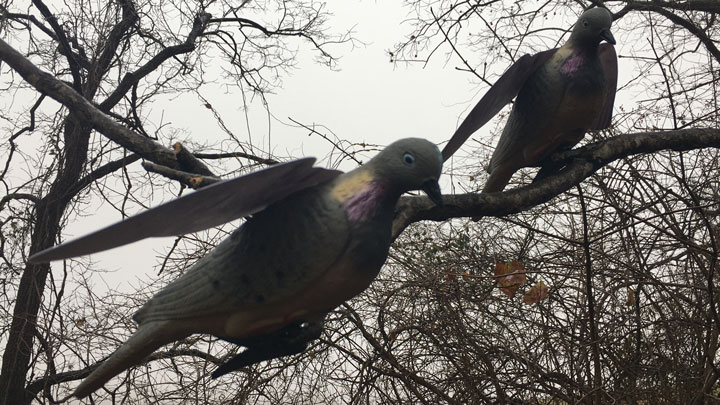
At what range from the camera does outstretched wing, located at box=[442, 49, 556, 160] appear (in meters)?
1.14

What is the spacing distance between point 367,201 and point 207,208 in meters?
0.20

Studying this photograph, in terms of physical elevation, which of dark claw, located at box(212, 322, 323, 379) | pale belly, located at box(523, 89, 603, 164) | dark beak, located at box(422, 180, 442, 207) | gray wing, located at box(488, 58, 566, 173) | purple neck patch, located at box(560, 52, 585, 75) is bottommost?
dark claw, located at box(212, 322, 323, 379)

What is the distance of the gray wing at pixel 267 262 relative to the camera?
0.76m

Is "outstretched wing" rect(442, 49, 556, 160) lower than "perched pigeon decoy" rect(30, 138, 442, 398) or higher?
higher

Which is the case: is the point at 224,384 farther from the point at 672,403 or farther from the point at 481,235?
the point at 672,403

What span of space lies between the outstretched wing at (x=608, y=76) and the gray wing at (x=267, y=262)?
910 millimetres

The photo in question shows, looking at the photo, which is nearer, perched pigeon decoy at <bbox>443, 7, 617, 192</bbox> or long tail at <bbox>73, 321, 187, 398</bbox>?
long tail at <bbox>73, 321, 187, 398</bbox>

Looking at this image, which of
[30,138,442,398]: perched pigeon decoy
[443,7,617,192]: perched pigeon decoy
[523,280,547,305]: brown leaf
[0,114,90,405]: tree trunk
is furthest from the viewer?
→ [0,114,90,405]: tree trunk

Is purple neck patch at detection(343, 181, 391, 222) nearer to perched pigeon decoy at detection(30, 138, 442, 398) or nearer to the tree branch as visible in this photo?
perched pigeon decoy at detection(30, 138, 442, 398)

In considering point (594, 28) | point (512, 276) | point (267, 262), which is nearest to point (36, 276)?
point (512, 276)

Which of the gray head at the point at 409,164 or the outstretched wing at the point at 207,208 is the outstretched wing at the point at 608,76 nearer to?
the gray head at the point at 409,164

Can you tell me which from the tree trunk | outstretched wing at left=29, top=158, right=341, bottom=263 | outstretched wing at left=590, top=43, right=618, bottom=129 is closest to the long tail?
outstretched wing at left=29, top=158, right=341, bottom=263

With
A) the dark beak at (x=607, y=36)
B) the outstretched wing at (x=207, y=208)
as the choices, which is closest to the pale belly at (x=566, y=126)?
the dark beak at (x=607, y=36)

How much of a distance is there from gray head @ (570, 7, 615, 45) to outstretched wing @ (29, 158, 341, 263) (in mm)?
698
